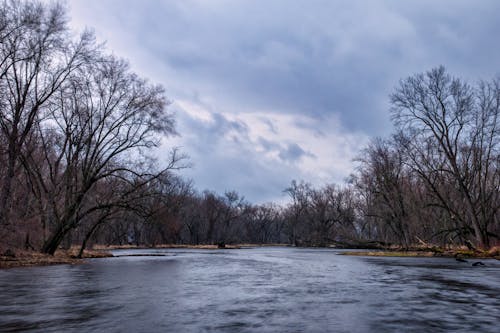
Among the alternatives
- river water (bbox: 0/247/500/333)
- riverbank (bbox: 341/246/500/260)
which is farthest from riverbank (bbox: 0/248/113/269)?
riverbank (bbox: 341/246/500/260)

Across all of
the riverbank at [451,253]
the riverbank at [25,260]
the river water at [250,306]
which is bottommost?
the river water at [250,306]

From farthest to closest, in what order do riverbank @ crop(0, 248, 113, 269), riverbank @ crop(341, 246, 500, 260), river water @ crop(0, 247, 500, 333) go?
riverbank @ crop(341, 246, 500, 260) < riverbank @ crop(0, 248, 113, 269) < river water @ crop(0, 247, 500, 333)

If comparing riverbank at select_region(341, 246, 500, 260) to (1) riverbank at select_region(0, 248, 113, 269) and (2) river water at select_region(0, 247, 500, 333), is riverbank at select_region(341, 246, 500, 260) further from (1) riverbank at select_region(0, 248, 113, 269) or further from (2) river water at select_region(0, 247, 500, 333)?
(1) riverbank at select_region(0, 248, 113, 269)

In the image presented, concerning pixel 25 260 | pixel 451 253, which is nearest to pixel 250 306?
pixel 25 260

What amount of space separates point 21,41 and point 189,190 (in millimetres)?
86011

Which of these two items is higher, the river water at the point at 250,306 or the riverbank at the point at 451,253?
the riverbank at the point at 451,253

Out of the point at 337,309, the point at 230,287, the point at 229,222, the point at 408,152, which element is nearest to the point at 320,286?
the point at 230,287

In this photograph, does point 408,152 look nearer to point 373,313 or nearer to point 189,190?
point 373,313

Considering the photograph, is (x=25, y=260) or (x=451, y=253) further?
(x=451, y=253)

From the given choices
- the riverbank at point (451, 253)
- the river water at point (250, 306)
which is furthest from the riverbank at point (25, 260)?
the riverbank at point (451, 253)

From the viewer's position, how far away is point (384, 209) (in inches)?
2248

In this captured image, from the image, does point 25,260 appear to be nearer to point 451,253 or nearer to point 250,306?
point 250,306

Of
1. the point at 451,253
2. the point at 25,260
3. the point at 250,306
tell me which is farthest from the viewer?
the point at 451,253

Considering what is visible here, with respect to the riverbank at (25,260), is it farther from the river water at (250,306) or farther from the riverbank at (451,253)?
the riverbank at (451,253)
